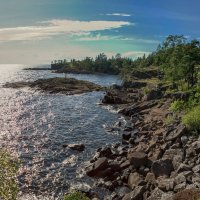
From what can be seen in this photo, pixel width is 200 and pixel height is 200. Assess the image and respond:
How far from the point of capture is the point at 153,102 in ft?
308

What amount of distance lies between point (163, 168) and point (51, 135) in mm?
34190

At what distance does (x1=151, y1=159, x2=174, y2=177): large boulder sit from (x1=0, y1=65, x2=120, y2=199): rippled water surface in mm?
10071

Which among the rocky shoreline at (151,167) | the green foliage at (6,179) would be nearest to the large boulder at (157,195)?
the rocky shoreline at (151,167)

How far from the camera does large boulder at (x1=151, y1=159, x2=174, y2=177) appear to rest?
1470 inches

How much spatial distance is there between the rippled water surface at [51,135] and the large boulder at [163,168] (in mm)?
10071

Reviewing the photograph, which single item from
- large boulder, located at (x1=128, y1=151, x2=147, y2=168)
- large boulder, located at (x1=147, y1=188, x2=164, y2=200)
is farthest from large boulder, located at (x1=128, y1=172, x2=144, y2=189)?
large boulder, located at (x1=147, y1=188, x2=164, y2=200)

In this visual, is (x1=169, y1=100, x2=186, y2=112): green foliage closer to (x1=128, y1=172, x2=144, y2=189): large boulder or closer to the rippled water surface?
the rippled water surface

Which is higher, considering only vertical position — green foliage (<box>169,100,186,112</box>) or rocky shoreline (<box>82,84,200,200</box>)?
green foliage (<box>169,100,186,112</box>)

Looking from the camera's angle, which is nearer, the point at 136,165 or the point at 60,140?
the point at 136,165

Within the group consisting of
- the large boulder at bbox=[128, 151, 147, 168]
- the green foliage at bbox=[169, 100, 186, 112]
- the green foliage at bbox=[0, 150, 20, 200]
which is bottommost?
the large boulder at bbox=[128, 151, 147, 168]

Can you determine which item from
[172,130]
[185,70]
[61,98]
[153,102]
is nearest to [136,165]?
[172,130]

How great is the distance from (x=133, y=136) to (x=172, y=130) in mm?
13560

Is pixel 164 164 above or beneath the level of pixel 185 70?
beneath

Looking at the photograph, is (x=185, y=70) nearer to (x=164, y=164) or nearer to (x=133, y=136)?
(x=133, y=136)
